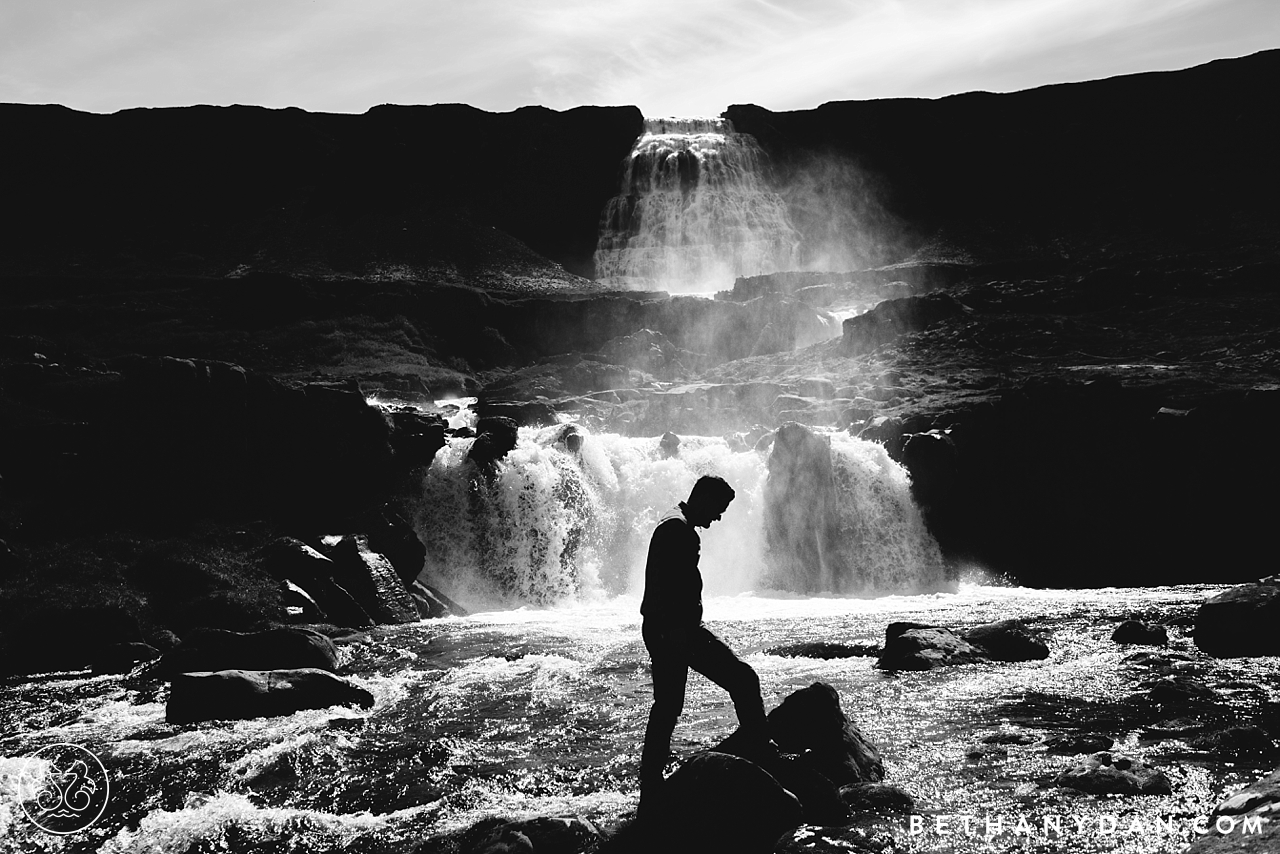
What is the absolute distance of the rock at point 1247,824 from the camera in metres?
6.62

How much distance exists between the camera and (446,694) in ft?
51.0

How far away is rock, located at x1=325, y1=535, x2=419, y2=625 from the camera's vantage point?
2458 cm

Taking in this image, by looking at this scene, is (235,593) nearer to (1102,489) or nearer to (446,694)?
(446,694)

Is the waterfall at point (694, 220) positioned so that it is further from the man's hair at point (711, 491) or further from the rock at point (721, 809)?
the rock at point (721, 809)

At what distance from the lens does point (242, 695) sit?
45.2ft

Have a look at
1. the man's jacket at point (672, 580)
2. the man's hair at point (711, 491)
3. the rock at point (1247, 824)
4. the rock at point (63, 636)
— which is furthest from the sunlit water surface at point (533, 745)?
the man's hair at point (711, 491)

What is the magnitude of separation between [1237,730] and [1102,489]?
27544mm

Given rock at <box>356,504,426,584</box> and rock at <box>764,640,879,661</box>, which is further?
rock at <box>356,504,426,584</box>

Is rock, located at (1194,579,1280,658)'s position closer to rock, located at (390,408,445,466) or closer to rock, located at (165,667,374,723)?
rock, located at (165,667,374,723)

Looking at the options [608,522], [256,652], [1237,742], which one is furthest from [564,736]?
[608,522]

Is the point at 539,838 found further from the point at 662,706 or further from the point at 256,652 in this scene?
the point at 256,652

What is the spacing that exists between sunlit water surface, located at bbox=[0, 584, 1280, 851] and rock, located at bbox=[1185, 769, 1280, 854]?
0.48 m

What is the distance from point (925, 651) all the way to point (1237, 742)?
5.86 m

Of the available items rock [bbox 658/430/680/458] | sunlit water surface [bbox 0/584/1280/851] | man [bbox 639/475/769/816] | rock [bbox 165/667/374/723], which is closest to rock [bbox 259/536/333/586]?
sunlit water surface [bbox 0/584/1280/851]
